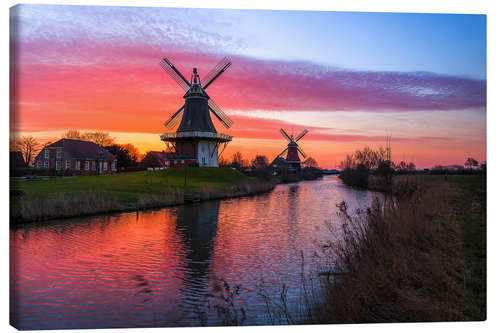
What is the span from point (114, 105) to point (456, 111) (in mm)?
12350

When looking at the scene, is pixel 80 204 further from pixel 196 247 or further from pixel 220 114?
pixel 220 114

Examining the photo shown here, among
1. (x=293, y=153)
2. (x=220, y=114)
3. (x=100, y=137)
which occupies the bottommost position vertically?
(x=293, y=153)

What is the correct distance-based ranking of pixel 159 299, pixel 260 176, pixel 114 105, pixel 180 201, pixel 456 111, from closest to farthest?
pixel 159 299 → pixel 456 111 → pixel 114 105 → pixel 180 201 → pixel 260 176

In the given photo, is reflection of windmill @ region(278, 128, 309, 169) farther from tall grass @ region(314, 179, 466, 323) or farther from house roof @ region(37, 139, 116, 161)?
tall grass @ region(314, 179, 466, 323)

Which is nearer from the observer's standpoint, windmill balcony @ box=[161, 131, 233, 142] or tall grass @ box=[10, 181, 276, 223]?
tall grass @ box=[10, 181, 276, 223]

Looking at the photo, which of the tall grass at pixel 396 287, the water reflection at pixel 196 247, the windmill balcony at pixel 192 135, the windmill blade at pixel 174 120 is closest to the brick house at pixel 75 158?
the windmill blade at pixel 174 120

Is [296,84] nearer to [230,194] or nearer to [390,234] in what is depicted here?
[390,234]

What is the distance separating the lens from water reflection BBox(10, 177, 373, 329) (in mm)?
5277

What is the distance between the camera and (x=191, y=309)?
213 inches

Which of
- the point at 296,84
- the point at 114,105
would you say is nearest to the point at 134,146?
the point at 114,105

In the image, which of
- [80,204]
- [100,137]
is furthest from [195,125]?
[100,137]

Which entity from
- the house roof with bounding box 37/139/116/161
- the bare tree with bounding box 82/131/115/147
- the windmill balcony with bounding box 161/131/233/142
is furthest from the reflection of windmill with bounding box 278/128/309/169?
the house roof with bounding box 37/139/116/161

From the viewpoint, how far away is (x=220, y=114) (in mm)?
35062

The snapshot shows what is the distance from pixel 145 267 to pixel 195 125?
83.3ft
